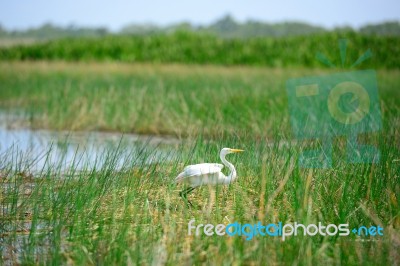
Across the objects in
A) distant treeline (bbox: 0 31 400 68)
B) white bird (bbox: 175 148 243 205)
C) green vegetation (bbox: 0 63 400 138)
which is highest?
white bird (bbox: 175 148 243 205)

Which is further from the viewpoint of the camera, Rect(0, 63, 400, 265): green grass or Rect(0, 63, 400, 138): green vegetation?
Rect(0, 63, 400, 138): green vegetation

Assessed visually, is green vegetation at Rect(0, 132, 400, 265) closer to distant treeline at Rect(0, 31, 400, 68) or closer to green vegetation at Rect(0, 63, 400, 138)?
green vegetation at Rect(0, 63, 400, 138)

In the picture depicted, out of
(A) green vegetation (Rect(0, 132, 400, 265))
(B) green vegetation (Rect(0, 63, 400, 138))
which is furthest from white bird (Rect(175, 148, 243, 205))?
(B) green vegetation (Rect(0, 63, 400, 138))

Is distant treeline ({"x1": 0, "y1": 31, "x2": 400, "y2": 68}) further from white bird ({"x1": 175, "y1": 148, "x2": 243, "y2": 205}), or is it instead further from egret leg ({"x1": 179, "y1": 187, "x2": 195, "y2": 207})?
white bird ({"x1": 175, "y1": 148, "x2": 243, "y2": 205})

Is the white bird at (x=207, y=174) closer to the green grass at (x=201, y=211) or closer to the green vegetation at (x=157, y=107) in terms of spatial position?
the green grass at (x=201, y=211)

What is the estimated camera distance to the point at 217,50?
97.0 feet

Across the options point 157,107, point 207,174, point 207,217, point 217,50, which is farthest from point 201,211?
point 217,50

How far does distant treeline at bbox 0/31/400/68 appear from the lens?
92.9ft

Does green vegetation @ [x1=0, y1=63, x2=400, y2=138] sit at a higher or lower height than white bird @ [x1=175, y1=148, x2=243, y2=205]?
lower

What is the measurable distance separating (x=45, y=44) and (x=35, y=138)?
2337 centimetres

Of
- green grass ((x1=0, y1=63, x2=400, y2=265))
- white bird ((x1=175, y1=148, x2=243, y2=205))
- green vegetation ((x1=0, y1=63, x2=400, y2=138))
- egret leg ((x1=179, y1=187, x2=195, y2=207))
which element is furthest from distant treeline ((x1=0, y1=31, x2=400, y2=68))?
white bird ((x1=175, y1=148, x2=243, y2=205))

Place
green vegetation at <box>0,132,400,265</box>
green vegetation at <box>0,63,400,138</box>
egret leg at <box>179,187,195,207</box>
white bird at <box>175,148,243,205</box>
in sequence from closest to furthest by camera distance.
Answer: green vegetation at <box>0,132,400,265</box>
white bird at <box>175,148,243,205</box>
egret leg at <box>179,187,195,207</box>
green vegetation at <box>0,63,400,138</box>

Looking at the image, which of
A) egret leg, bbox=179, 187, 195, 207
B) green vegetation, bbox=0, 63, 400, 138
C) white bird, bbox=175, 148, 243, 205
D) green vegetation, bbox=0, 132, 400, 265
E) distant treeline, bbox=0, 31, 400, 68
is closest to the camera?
green vegetation, bbox=0, 132, 400, 265

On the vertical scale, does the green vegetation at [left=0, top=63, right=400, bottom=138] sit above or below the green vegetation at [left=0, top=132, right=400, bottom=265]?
below
